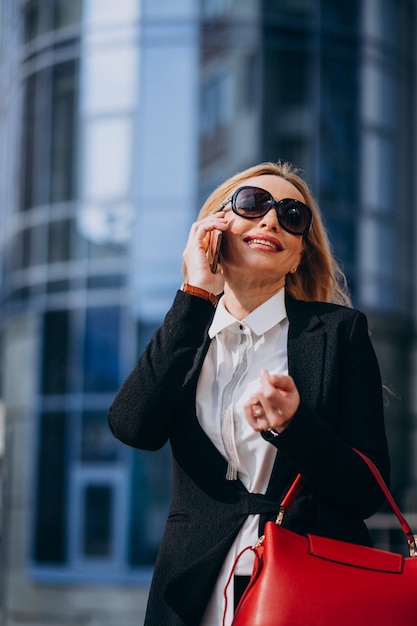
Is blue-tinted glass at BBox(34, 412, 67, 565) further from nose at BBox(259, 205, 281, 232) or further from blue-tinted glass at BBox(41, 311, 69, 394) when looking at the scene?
nose at BBox(259, 205, 281, 232)

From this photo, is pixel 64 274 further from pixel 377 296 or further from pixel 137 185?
pixel 377 296

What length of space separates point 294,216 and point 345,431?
0.50m

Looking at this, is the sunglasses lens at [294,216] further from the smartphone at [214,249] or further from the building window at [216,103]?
the building window at [216,103]

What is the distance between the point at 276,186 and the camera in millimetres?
2410

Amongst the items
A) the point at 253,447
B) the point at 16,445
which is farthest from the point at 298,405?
the point at 16,445

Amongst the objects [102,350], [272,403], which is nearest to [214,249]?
[272,403]

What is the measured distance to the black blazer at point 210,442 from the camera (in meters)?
2.12

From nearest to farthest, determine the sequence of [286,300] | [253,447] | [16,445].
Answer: [253,447] → [286,300] → [16,445]

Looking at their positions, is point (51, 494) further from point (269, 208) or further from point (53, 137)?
point (269, 208)

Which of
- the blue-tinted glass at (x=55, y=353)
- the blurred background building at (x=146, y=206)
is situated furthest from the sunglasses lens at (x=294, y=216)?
the blue-tinted glass at (x=55, y=353)

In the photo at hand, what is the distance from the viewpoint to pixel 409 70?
46.5ft

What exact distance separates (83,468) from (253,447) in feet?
37.2

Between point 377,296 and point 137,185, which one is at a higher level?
point 137,185

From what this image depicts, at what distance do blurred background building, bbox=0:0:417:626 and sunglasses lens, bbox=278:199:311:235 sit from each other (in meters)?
10.7
